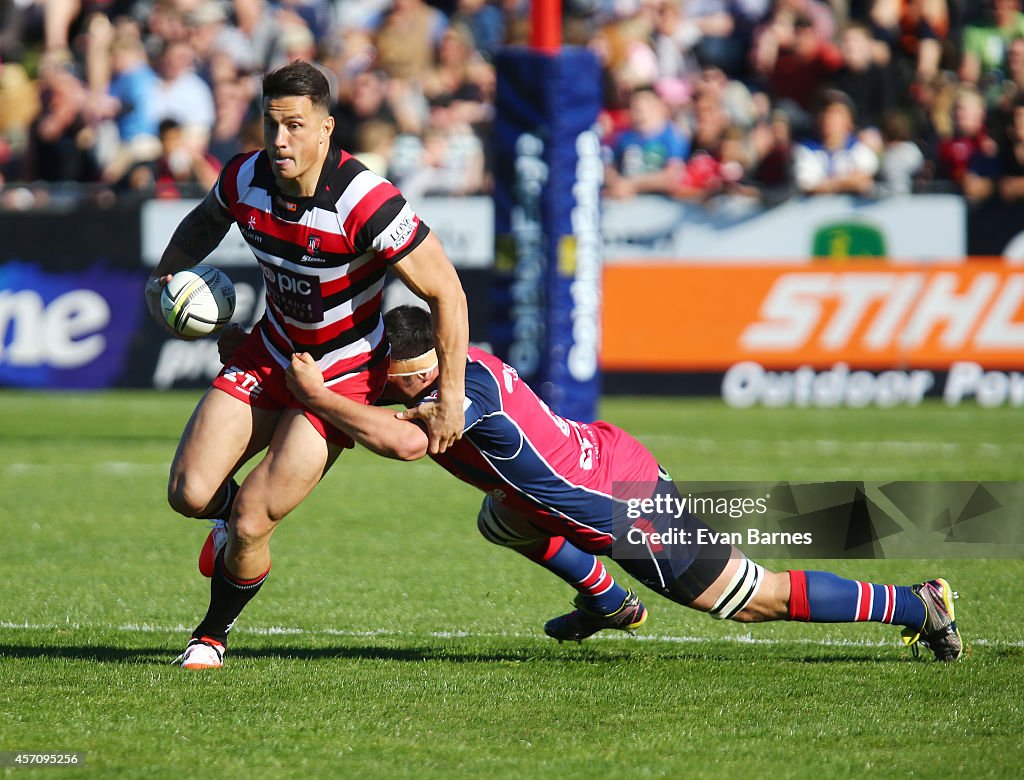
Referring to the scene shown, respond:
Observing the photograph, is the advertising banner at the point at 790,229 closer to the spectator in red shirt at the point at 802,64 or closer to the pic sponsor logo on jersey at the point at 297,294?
the spectator in red shirt at the point at 802,64

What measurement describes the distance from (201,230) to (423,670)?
6.11 feet

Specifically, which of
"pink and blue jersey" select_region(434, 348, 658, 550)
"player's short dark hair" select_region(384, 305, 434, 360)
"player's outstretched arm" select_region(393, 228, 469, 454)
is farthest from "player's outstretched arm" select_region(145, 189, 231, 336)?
"pink and blue jersey" select_region(434, 348, 658, 550)

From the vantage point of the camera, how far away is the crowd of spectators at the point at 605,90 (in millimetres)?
14875

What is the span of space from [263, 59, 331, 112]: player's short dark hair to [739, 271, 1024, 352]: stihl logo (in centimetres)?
931

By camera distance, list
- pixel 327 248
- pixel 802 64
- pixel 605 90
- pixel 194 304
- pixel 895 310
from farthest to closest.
Result: pixel 802 64
pixel 605 90
pixel 895 310
pixel 194 304
pixel 327 248

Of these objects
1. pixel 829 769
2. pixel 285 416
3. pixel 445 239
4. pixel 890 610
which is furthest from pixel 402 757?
pixel 445 239

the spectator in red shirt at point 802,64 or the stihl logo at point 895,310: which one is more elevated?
the spectator in red shirt at point 802,64

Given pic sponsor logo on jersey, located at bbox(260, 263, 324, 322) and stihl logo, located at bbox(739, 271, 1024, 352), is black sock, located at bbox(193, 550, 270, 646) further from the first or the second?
stihl logo, located at bbox(739, 271, 1024, 352)

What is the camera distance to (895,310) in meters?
13.9

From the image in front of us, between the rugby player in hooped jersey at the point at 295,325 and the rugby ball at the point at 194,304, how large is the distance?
0.18 meters

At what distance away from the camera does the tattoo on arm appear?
5695mm

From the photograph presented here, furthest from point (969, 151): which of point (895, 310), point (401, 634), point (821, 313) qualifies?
point (401, 634)

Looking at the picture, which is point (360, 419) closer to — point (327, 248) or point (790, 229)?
point (327, 248)

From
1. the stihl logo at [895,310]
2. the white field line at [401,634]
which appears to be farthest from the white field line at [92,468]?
the stihl logo at [895,310]
